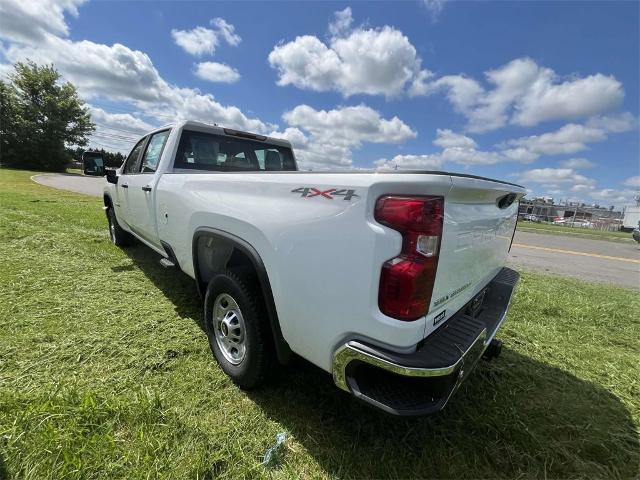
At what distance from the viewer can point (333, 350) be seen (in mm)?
1658

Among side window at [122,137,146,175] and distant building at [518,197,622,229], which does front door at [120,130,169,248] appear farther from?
distant building at [518,197,622,229]

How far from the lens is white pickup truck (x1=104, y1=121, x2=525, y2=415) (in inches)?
57.0

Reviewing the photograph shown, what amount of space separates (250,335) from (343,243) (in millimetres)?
1065

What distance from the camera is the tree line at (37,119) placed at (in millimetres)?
40000

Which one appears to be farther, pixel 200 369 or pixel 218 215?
pixel 200 369

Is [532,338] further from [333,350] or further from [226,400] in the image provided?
[226,400]

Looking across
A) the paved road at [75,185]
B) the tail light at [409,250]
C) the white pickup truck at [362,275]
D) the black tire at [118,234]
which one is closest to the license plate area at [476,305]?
the white pickup truck at [362,275]

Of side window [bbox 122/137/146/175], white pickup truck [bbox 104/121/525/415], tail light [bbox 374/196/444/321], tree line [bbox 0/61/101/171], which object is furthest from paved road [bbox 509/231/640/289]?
tree line [bbox 0/61/101/171]

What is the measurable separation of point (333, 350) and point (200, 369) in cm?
144

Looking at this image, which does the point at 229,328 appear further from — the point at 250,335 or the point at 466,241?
the point at 466,241

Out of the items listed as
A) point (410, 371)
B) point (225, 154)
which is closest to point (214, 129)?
point (225, 154)

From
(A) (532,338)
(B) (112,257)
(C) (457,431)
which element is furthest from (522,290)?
(B) (112,257)

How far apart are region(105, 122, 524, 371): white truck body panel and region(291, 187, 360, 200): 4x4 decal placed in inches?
0.8

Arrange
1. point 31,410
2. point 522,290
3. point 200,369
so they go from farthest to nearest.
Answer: point 522,290 < point 200,369 < point 31,410
